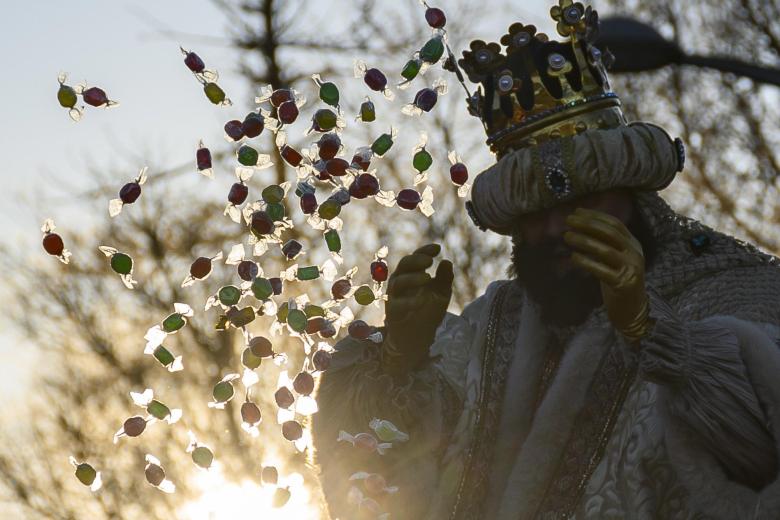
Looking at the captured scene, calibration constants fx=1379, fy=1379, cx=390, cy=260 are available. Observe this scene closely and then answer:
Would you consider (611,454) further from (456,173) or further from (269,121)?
(269,121)

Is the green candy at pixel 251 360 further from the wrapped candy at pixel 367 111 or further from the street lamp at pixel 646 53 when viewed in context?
the street lamp at pixel 646 53

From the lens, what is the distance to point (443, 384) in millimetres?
5125

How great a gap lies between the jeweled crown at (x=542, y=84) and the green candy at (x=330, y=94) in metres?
1.05

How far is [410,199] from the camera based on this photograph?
4359 mm

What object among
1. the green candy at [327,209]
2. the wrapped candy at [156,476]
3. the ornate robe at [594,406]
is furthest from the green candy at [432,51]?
the wrapped candy at [156,476]

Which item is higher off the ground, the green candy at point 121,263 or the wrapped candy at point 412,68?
the wrapped candy at point 412,68

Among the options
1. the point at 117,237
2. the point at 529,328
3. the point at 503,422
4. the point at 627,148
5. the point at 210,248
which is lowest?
the point at 503,422

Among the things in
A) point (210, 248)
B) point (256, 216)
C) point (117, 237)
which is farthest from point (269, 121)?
point (117, 237)

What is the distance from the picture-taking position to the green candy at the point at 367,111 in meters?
4.28

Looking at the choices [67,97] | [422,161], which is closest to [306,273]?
[422,161]

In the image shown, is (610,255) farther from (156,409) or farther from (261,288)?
(156,409)

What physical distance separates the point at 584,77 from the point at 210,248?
7.54 meters

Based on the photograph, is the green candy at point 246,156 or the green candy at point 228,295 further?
the green candy at point 246,156

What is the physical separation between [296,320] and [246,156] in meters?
0.53
